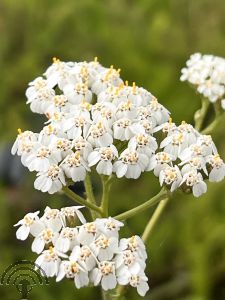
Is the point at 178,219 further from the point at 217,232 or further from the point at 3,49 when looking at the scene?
the point at 3,49

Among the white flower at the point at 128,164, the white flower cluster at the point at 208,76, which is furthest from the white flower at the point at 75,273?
the white flower cluster at the point at 208,76

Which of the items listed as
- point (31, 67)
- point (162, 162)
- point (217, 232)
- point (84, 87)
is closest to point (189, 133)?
point (162, 162)

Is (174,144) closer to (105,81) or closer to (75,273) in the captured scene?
(105,81)

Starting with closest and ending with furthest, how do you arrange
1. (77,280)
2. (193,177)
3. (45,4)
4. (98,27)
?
(77,280), (193,177), (98,27), (45,4)

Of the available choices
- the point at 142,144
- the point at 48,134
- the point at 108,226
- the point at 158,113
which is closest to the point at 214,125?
the point at 158,113

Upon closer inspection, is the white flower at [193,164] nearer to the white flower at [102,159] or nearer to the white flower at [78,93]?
the white flower at [102,159]

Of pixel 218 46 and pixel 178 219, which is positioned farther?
pixel 218 46

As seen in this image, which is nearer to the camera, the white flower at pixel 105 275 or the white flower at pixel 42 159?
the white flower at pixel 105 275

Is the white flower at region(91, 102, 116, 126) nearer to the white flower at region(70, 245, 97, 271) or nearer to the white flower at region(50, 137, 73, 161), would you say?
the white flower at region(50, 137, 73, 161)
